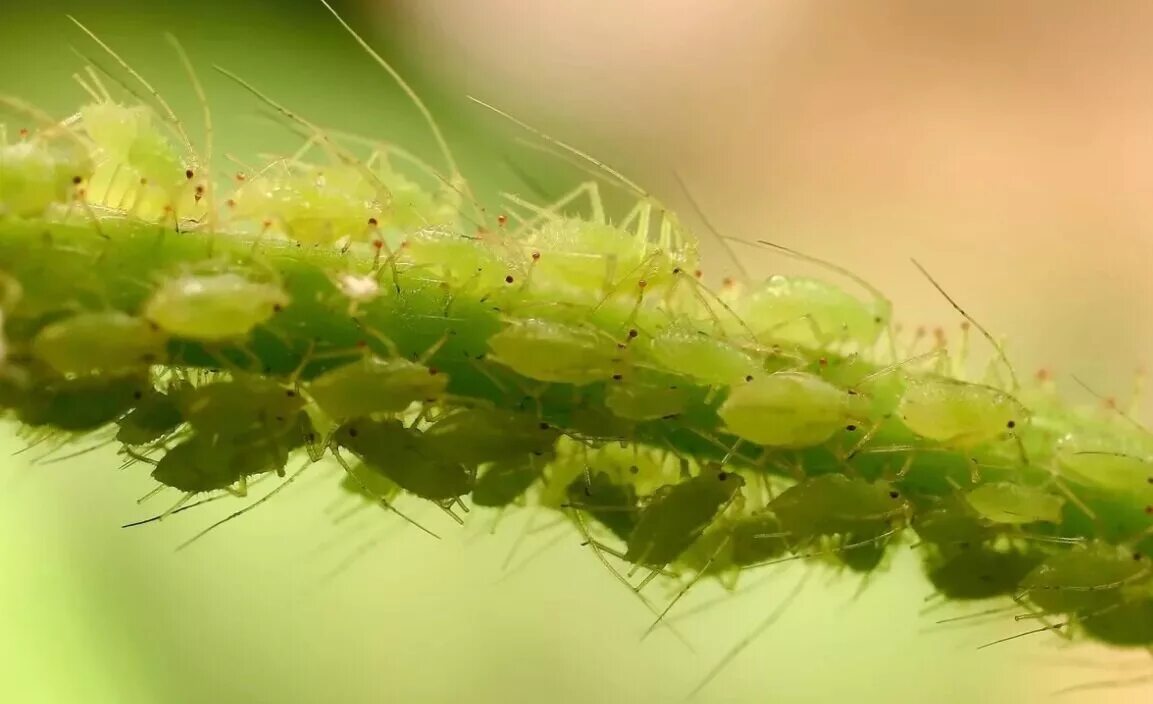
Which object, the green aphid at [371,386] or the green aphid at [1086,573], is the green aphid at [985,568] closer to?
the green aphid at [1086,573]

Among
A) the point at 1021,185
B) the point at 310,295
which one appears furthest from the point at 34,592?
the point at 1021,185

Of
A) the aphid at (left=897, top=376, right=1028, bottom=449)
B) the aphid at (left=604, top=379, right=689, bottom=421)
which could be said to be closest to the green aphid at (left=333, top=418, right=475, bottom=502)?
the aphid at (left=604, top=379, right=689, bottom=421)

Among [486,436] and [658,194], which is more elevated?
[486,436]

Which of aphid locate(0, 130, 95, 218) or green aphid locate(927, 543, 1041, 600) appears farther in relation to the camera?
Result: green aphid locate(927, 543, 1041, 600)

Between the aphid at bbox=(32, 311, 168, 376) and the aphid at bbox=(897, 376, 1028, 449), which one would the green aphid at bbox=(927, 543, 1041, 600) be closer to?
the aphid at bbox=(897, 376, 1028, 449)

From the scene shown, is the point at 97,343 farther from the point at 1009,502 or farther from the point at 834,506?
the point at 1009,502

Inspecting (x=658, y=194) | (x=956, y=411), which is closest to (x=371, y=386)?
(x=956, y=411)
